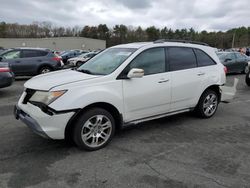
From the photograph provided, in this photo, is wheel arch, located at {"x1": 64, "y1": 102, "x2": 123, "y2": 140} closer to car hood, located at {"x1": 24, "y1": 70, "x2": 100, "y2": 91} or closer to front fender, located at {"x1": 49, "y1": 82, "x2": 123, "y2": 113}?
front fender, located at {"x1": 49, "y1": 82, "x2": 123, "y2": 113}

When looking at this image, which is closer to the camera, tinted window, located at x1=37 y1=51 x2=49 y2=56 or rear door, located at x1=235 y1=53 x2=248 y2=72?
tinted window, located at x1=37 y1=51 x2=49 y2=56

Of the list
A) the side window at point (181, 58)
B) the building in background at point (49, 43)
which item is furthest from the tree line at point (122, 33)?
the side window at point (181, 58)

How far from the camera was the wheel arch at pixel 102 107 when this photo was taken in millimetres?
3661

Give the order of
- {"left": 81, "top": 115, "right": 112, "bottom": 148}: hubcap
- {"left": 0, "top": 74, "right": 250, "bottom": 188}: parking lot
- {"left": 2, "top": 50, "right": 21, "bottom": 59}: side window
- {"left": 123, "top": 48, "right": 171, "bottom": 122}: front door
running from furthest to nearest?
1. {"left": 2, "top": 50, "right": 21, "bottom": 59}: side window
2. {"left": 123, "top": 48, "right": 171, "bottom": 122}: front door
3. {"left": 81, "top": 115, "right": 112, "bottom": 148}: hubcap
4. {"left": 0, "top": 74, "right": 250, "bottom": 188}: parking lot

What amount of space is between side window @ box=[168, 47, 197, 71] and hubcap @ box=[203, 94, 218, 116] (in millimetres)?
914

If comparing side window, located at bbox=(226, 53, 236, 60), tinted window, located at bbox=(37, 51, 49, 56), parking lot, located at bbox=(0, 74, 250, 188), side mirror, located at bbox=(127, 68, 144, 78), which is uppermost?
tinted window, located at bbox=(37, 51, 49, 56)

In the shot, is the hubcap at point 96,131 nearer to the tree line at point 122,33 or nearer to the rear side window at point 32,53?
the rear side window at point 32,53

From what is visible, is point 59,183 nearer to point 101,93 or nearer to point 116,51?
point 101,93

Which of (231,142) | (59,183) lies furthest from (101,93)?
(231,142)

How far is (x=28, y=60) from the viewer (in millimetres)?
12055

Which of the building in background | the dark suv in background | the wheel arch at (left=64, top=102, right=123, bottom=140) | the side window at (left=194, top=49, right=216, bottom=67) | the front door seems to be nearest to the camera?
the wheel arch at (left=64, top=102, right=123, bottom=140)

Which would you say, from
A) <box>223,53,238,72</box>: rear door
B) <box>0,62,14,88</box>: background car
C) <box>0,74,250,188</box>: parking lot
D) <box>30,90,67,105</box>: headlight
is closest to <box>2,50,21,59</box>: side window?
<box>0,62,14,88</box>: background car

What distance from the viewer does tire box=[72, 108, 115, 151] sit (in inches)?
146

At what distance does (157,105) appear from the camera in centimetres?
457
